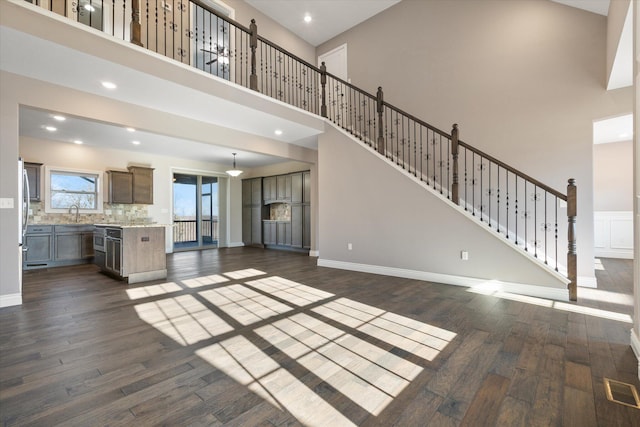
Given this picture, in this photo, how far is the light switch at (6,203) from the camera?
3.27 metres

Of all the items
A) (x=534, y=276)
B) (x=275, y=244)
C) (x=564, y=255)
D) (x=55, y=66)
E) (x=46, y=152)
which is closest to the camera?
(x=55, y=66)

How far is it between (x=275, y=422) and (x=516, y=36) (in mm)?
6266

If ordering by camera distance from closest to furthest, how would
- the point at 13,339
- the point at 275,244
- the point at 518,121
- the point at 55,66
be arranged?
the point at 13,339, the point at 55,66, the point at 518,121, the point at 275,244

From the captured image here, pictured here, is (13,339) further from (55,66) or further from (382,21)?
(382,21)

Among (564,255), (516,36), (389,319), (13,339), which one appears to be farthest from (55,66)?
(564,255)

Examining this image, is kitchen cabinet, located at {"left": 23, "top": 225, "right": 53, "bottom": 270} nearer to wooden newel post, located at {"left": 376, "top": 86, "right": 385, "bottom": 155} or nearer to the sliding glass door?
the sliding glass door

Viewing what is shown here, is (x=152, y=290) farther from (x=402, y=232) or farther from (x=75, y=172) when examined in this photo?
(x=75, y=172)

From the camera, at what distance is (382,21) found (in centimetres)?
651

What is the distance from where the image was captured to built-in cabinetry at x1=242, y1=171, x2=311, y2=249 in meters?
8.12

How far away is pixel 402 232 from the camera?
481 centimetres

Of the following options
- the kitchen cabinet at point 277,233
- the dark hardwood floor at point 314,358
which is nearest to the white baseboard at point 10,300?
the dark hardwood floor at point 314,358

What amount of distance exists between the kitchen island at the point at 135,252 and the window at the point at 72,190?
7.53 ft

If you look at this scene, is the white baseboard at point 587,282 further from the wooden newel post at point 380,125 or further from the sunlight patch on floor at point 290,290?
the sunlight patch on floor at point 290,290

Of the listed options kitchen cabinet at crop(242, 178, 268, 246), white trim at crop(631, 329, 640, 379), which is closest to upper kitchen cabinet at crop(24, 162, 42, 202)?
kitchen cabinet at crop(242, 178, 268, 246)
